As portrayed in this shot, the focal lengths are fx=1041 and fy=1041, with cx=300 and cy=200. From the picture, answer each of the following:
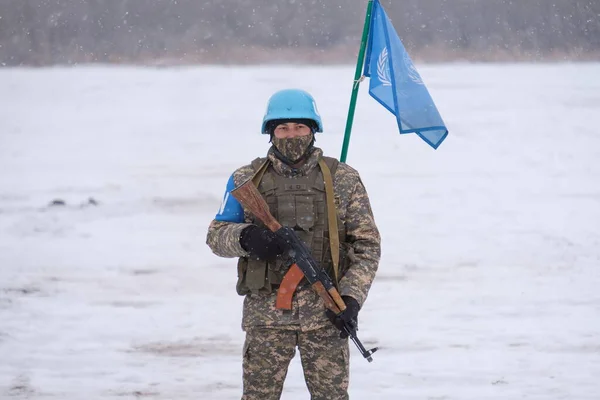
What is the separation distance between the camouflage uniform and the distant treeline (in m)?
35.5

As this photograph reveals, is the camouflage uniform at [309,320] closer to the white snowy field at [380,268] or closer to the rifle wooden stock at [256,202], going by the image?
the rifle wooden stock at [256,202]

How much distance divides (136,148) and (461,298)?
1084 centimetres

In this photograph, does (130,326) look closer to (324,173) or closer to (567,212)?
(324,173)

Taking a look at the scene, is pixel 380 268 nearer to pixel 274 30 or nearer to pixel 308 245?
pixel 308 245

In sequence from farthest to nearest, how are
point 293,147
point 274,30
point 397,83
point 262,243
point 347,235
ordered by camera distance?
point 274,30 < point 397,83 < point 347,235 < point 293,147 < point 262,243

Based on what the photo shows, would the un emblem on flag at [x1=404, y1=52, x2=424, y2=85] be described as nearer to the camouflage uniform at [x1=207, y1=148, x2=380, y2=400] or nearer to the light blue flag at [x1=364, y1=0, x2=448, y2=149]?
the light blue flag at [x1=364, y1=0, x2=448, y2=149]

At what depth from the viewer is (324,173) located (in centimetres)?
357

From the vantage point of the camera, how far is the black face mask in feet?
11.6

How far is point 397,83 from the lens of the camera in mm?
4215

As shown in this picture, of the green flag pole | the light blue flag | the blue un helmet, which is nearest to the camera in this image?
the blue un helmet

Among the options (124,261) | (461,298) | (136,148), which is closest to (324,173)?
(461,298)

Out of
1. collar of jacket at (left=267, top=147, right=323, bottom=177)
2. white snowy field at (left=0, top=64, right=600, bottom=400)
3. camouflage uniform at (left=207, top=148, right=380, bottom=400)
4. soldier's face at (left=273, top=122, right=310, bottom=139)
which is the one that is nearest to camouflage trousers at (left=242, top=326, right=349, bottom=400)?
camouflage uniform at (left=207, top=148, right=380, bottom=400)

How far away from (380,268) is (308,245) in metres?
5.08

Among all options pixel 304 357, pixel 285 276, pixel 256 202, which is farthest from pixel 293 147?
pixel 304 357
